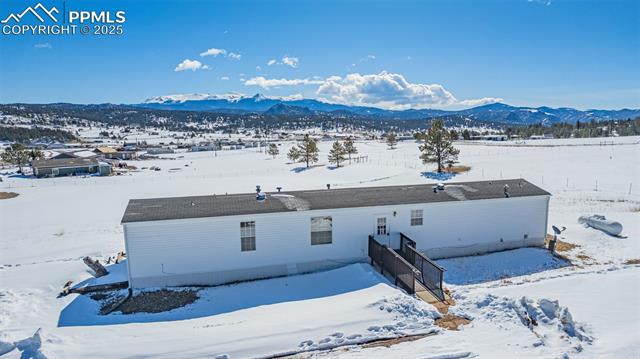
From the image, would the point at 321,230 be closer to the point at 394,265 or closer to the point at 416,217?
the point at 394,265

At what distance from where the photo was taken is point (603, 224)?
18.2 metres

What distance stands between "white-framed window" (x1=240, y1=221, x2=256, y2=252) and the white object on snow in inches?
654

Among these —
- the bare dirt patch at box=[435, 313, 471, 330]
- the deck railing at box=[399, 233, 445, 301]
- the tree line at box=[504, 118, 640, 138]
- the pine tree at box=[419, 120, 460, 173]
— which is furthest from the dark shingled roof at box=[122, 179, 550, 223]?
the tree line at box=[504, 118, 640, 138]

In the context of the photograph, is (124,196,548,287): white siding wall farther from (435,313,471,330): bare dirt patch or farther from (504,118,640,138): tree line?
(504,118,640,138): tree line

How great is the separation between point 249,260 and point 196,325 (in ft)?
12.6

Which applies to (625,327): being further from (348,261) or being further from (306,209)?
(306,209)

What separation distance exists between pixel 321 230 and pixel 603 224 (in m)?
14.1

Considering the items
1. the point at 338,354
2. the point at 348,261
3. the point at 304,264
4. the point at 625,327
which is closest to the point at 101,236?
the point at 304,264

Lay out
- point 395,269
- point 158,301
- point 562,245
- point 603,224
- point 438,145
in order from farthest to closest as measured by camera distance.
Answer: point 438,145 < point 603,224 < point 562,245 < point 395,269 < point 158,301

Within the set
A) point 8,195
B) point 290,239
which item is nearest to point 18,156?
point 8,195

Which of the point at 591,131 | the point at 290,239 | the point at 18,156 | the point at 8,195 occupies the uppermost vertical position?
the point at 591,131

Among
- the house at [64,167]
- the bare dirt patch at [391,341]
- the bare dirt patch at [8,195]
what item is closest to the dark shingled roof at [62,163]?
the house at [64,167]

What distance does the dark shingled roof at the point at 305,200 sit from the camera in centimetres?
1363

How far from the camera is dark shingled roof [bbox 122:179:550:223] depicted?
1363cm
